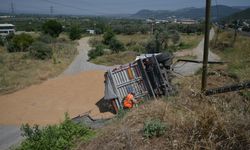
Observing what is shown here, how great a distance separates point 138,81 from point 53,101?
503 cm

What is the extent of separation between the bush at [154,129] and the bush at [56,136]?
204 centimetres

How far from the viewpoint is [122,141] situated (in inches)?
176

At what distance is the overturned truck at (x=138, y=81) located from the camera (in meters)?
9.44

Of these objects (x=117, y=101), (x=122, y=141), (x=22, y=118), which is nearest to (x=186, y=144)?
(x=122, y=141)

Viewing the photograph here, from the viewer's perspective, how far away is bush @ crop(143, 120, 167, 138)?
437 cm

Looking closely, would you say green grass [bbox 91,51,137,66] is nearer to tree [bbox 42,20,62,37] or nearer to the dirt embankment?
the dirt embankment

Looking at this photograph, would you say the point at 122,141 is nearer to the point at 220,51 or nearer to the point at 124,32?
the point at 220,51

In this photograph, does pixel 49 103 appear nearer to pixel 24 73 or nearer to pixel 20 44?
pixel 24 73

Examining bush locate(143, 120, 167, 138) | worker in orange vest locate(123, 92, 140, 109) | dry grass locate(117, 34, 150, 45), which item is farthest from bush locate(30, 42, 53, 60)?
bush locate(143, 120, 167, 138)

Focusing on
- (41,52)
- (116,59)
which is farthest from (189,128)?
(41,52)

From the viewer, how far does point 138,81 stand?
31.9 ft

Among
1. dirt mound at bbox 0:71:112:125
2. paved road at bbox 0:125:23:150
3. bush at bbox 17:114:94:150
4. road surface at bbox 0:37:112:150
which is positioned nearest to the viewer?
bush at bbox 17:114:94:150

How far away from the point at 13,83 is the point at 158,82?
1028 centimetres

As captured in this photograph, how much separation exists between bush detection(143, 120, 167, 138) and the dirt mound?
5122mm
